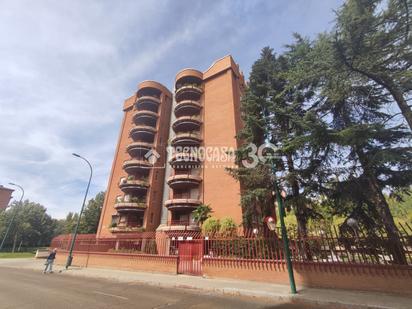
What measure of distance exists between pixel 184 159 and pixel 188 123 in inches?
208

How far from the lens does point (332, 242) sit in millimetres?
9438

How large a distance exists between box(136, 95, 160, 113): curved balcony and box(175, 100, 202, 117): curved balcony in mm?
5574

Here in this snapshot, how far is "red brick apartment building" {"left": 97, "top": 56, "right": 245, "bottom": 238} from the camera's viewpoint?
2325cm

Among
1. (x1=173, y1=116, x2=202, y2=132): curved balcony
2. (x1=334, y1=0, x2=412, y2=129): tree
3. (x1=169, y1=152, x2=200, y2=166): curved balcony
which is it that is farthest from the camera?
(x1=173, y1=116, x2=202, y2=132): curved balcony

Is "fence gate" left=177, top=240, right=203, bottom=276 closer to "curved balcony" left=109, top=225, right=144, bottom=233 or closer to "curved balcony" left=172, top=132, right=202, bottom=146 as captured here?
"curved balcony" left=109, top=225, right=144, bottom=233

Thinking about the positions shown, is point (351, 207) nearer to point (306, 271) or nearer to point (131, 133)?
point (306, 271)

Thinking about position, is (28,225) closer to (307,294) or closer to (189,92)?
(189,92)

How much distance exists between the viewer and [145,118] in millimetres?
32719

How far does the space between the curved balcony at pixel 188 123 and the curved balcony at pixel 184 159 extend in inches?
170

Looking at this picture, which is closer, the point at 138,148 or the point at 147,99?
the point at 138,148

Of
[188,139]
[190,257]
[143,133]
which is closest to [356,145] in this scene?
[190,257]

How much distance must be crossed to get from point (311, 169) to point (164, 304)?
9.43 meters

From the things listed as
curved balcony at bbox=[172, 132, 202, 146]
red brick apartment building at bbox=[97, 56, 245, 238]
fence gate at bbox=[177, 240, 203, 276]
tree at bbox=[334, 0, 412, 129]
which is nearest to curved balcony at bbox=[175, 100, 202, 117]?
red brick apartment building at bbox=[97, 56, 245, 238]

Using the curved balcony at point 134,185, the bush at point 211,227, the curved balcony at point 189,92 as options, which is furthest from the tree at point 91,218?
the bush at point 211,227
